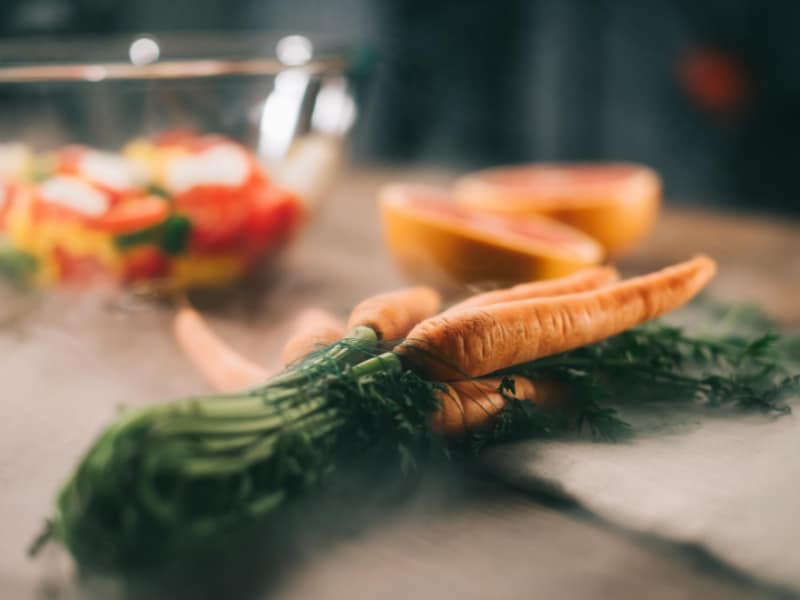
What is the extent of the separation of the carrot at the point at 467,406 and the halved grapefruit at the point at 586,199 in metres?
0.59

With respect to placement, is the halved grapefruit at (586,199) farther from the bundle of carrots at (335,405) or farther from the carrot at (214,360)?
the carrot at (214,360)

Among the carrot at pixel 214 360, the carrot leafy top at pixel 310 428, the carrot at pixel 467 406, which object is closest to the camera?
the carrot leafy top at pixel 310 428

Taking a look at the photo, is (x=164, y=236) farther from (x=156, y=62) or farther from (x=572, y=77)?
(x=572, y=77)

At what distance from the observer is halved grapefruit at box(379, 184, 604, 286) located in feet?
3.57

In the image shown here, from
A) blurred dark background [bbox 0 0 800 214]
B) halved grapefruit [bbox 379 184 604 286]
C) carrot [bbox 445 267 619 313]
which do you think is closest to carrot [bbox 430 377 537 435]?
carrot [bbox 445 267 619 313]

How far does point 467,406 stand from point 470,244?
1.42 feet

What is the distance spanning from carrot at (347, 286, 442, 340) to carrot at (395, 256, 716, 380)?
0.20 feet

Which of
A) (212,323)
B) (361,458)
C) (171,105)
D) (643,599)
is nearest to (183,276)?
(212,323)

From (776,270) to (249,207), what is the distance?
35.2 inches

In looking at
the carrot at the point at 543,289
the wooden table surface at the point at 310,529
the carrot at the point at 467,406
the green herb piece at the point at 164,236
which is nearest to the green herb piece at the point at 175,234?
the green herb piece at the point at 164,236

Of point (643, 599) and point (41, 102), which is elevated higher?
point (41, 102)

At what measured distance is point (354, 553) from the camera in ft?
1.97

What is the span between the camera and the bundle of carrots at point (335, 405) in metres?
0.53

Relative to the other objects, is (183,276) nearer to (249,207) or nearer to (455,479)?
(249,207)
